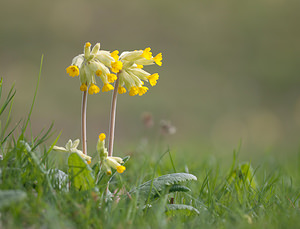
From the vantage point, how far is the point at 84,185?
215 cm

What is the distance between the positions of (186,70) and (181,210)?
1041cm

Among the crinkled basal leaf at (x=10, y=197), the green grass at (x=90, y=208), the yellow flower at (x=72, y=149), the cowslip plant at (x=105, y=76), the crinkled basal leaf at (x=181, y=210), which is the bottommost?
the crinkled basal leaf at (x=181, y=210)

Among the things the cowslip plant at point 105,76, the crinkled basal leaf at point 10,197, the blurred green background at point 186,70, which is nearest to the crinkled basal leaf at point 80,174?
the cowslip plant at point 105,76

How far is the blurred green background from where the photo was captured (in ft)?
30.3

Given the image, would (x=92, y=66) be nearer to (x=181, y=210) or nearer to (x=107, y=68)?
(x=107, y=68)

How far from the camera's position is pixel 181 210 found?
7.14 feet

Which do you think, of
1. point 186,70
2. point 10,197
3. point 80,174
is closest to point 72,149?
point 80,174

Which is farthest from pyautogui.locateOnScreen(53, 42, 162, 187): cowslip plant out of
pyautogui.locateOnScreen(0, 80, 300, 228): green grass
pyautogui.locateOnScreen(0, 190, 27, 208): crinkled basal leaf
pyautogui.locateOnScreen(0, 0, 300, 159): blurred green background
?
pyautogui.locateOnScreen(0, 0, 300, 159): blurred green background

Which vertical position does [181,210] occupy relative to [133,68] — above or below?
below

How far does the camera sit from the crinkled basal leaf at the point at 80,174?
211 cm

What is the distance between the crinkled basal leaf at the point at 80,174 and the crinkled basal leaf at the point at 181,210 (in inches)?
16.1

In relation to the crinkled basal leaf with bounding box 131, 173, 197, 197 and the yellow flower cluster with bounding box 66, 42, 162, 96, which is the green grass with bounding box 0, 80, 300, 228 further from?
the yellow flower cluster with bounding box 66, 42, 162, 96

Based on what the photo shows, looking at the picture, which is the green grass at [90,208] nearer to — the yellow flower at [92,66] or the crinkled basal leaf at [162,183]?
the crinkled basal leaf at [162,183]

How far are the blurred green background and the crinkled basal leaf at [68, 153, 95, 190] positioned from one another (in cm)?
506
